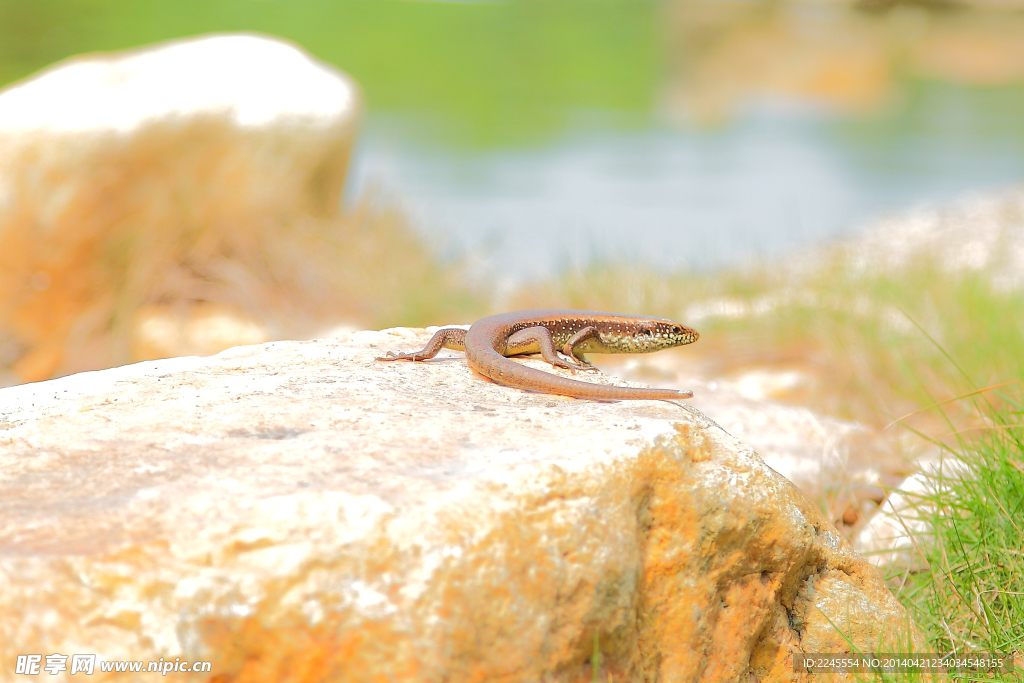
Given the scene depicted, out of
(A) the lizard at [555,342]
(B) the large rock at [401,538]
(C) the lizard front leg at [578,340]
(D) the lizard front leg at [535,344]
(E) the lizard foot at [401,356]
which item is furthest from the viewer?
(C) the lizard front leg at [578,340]

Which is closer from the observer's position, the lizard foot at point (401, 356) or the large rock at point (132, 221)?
the lizard foot at point (401, 356)

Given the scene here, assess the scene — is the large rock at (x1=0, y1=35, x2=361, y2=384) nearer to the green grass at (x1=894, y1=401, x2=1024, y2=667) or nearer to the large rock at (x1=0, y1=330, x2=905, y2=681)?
the large rock at (x1=0, y1=330, x2=905, y2=681)

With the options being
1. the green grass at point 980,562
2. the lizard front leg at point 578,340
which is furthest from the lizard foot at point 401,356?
the green grass at point 980,562

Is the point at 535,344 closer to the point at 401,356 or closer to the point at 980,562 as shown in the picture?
the point at 401,356

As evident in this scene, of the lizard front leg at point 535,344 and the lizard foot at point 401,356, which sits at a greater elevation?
the lizard foot at point 401,356

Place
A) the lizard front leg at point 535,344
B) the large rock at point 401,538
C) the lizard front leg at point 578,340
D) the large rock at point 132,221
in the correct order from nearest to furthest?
the large rock at point 401,538, the lizard front leg at point 535,344, the lizard front leg at point 578,340, the large rock at point 132,221

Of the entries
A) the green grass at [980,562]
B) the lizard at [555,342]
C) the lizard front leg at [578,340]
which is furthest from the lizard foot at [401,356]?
the green grass at [980,562]

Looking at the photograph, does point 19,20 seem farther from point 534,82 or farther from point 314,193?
point 314,193

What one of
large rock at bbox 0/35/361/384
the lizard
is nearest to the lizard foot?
the lizard

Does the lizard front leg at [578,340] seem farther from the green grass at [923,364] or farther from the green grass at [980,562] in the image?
the green grass at [980,562]
